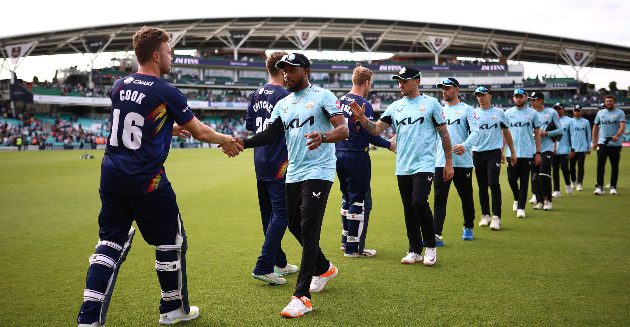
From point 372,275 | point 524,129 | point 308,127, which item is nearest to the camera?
point 308,127

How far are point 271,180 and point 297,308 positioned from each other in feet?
5.41

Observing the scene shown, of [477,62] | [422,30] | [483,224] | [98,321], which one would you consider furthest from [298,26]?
[98,321]

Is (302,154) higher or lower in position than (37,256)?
higher

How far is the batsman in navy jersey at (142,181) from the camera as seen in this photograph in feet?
12.8

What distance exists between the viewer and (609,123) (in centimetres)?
1345

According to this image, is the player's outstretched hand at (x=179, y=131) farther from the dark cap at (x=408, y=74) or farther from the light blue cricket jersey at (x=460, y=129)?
the light blue cricket jersey at (x=460, y=129)

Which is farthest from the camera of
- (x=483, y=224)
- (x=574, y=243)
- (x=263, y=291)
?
(x=483, y=224)

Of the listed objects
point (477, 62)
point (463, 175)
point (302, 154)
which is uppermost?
point (477, 62)

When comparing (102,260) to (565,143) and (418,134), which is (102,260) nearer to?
(418,134)

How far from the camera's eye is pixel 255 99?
19.0ft

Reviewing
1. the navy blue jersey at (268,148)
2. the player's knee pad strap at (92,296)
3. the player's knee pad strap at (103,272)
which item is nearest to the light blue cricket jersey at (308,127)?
the navy blue jersey at (268,148)

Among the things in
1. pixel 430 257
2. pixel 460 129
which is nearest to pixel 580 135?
pixel 460 129

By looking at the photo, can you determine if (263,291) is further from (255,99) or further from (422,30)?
(422,30)

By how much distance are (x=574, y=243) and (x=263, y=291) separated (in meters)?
4.89
